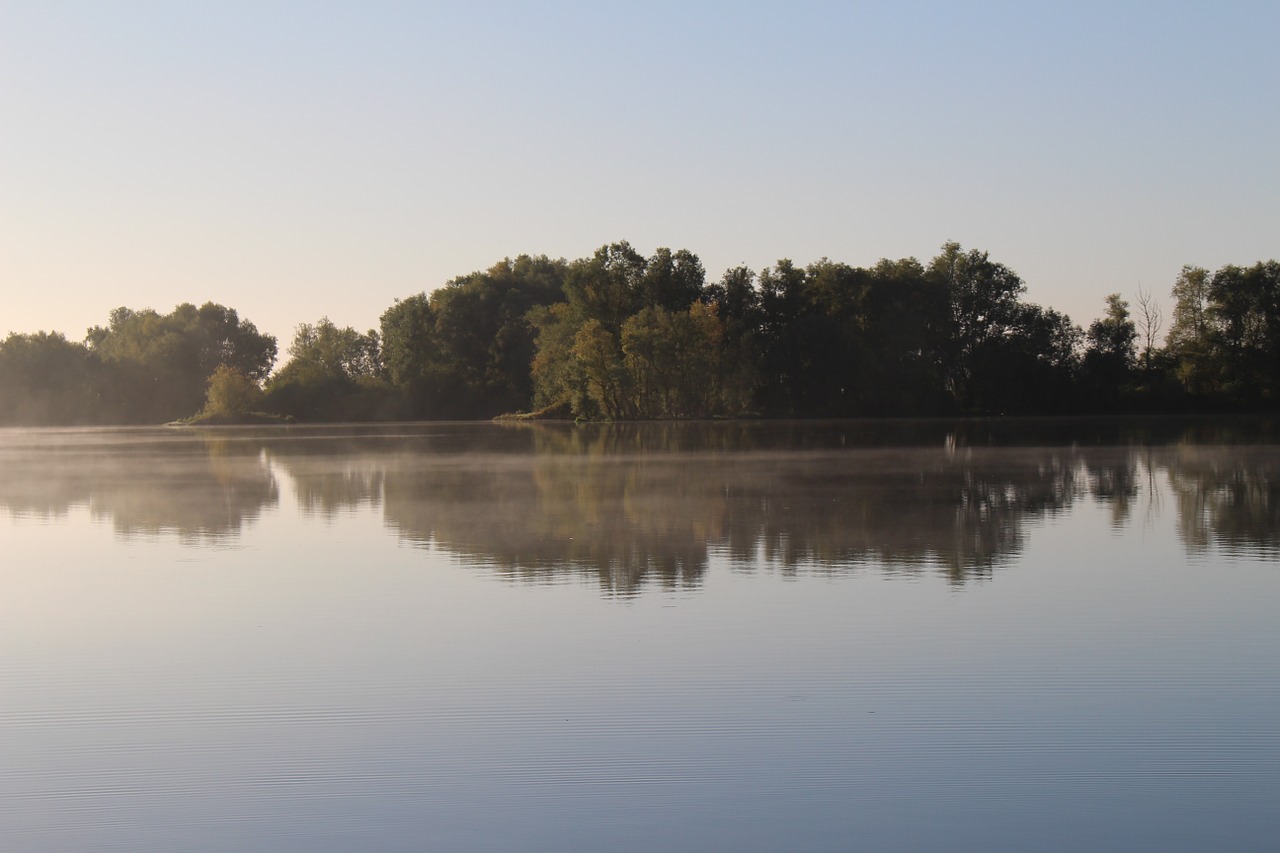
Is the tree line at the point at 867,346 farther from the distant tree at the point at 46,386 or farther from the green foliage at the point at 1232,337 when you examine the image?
the distant tree at the point at 46,386

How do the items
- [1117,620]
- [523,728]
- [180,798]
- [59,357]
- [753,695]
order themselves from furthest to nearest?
[59,357], [1117,620], [753,695], [523,728], [180,798]

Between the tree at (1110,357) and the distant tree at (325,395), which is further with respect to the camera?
the distant tree at (325,395)

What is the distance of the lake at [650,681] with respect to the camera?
5625 mm

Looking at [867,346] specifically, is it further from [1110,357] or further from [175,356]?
[175,356]

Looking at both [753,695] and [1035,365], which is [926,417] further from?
[753,695]

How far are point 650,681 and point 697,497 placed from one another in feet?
43.1

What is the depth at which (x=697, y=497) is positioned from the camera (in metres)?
21.1

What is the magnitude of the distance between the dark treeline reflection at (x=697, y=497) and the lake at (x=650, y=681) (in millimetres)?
177

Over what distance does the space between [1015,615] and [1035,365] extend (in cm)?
7345

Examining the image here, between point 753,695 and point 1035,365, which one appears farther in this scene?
point 1035,365

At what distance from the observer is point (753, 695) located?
24.9ft

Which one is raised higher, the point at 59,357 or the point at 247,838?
the point at 59,357

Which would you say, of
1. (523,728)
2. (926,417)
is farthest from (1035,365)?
(523,728)

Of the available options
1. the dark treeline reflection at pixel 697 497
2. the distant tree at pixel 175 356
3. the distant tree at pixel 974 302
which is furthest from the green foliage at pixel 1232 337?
the distant tree at pixel 175 356
